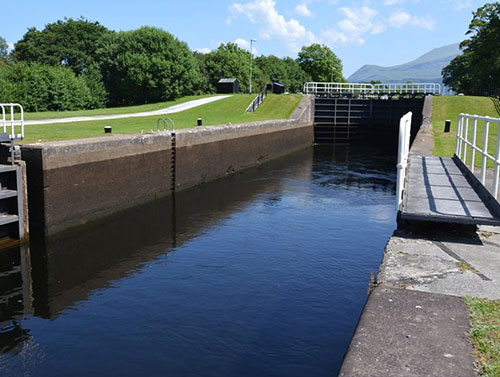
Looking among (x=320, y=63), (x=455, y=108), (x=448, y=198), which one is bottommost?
(x=448, y=198)

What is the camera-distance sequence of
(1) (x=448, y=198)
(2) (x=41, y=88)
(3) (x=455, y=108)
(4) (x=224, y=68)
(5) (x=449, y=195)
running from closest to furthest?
(1) (x=448, y=198)
(5) (x=449, y=195)
(3) (x=455, y=108)
(2) (x=41, y=88)
(4) (x=224, y=68)

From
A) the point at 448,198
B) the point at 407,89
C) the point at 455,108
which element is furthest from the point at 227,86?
the point at 448,198

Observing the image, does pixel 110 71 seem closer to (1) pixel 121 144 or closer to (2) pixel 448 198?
(1) pixel 121 144

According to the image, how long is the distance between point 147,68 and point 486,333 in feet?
132

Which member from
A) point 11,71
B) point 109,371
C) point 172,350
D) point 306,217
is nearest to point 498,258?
point 172,350

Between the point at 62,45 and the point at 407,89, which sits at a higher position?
the point at 62,45

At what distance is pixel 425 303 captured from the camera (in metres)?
4.55

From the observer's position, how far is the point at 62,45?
6725 cm

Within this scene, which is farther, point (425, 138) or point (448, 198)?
point (425, 138)

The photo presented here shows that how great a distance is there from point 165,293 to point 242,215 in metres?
6.47

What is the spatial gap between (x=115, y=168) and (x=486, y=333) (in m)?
12.5

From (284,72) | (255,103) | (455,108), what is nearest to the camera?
(455,108)

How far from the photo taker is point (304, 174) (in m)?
23.5

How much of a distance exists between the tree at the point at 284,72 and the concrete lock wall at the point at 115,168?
59.8 meters
